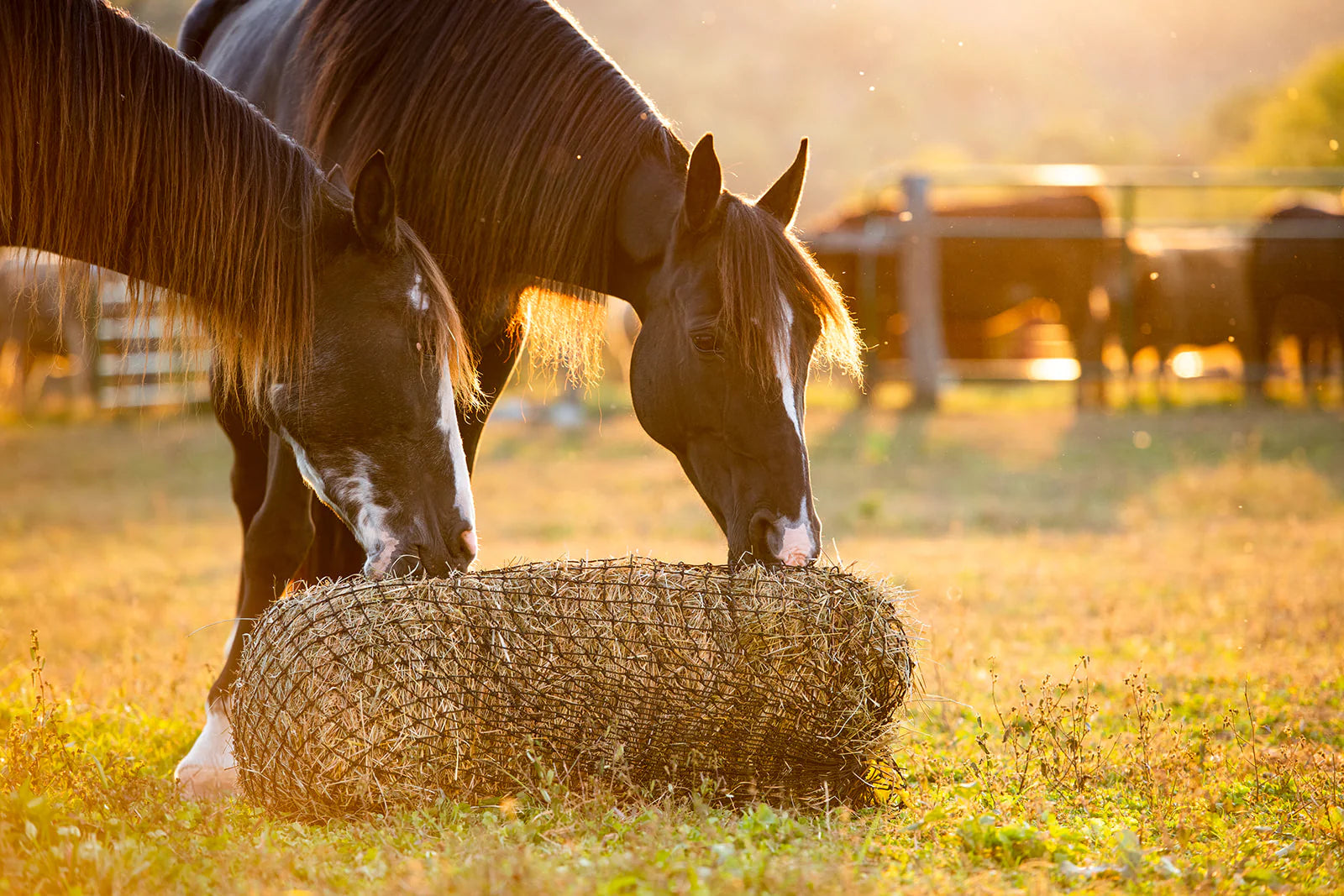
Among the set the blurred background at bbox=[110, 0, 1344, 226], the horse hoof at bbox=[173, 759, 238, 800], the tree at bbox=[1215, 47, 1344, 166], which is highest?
the blurred background at bbox=[110, 0, 1344, 226]

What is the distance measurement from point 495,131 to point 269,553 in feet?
4.71

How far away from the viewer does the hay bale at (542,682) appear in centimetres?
269

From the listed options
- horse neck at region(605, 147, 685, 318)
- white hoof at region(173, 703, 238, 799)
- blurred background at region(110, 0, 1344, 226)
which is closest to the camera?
white hoof at region(173, 703, 238, 799)

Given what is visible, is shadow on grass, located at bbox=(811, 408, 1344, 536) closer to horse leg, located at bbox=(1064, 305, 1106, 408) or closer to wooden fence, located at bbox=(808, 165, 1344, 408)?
horse leg, located at bbox=(1064, 305, 1106, 408)

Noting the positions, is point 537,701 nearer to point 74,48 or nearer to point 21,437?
point 74,48

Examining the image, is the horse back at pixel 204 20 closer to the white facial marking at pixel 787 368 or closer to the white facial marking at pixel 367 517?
the white facial marking at pixel 367 517

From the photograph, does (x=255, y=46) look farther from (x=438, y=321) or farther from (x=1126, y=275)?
(x=1126, y=275)

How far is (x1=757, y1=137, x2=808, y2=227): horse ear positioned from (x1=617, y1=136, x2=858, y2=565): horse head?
57 mm

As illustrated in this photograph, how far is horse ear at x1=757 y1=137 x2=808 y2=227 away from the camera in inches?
134

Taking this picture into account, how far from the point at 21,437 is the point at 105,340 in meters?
2.70

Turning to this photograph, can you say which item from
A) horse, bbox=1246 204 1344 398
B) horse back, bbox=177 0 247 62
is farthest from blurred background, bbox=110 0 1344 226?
horse back, bbox=177 0 247 62

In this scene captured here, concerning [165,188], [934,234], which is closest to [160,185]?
[165,188]

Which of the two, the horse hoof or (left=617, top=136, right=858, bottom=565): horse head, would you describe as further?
the horse hoof

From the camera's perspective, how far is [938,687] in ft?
13.9
